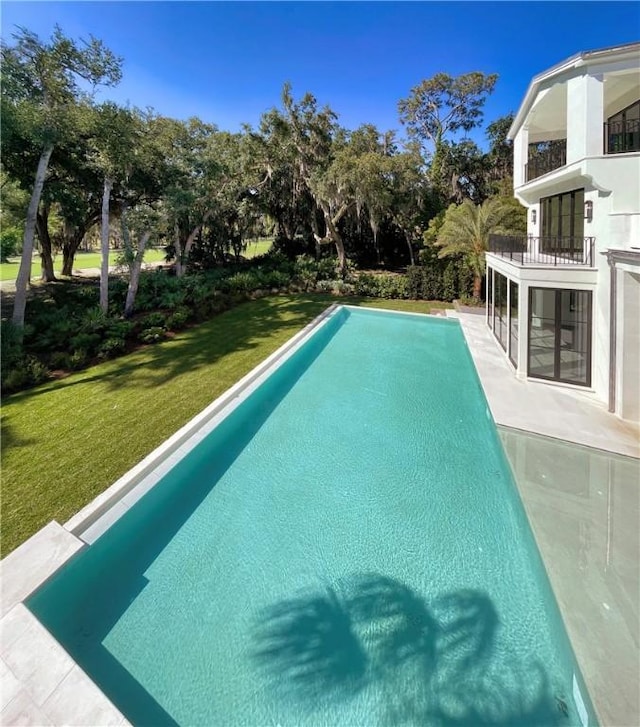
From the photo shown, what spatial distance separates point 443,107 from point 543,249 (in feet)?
78.7

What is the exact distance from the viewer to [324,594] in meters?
4.11

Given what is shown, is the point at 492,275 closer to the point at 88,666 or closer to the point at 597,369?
the point at 597,369

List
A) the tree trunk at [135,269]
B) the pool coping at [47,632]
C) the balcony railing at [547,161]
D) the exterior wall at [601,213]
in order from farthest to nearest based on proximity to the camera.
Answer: the tree trunk at [135,269]
the balcony railing at [547,161]
the exterior wall at [601,213]
the pool coping at [47,632]

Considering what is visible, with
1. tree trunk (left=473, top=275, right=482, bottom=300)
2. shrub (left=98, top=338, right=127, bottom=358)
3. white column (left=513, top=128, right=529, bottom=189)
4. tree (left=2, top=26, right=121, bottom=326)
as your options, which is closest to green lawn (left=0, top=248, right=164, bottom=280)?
tree (left=2, top=26, right=121, bottom=326)

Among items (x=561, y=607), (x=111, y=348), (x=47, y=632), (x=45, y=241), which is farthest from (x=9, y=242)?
(x=561, y=607)

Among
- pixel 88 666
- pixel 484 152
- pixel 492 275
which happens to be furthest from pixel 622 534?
pixel 484 152

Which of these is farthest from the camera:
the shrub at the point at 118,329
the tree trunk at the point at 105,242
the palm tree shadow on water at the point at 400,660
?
the tree trunk at the point at 105,242

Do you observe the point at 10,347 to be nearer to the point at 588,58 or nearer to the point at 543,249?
the point at 588,58

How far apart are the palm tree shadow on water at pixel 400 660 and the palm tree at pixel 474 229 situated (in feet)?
49.5

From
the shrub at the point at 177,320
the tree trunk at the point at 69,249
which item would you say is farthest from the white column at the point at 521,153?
the tree trunk at the point at 69,249

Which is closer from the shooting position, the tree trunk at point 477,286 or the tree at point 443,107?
the tree trunk at point 477,286

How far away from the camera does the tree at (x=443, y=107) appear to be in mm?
28031

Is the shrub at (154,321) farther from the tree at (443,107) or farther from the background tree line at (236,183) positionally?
the tree at (443,107)

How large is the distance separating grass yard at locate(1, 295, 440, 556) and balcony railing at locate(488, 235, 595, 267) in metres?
7.68
